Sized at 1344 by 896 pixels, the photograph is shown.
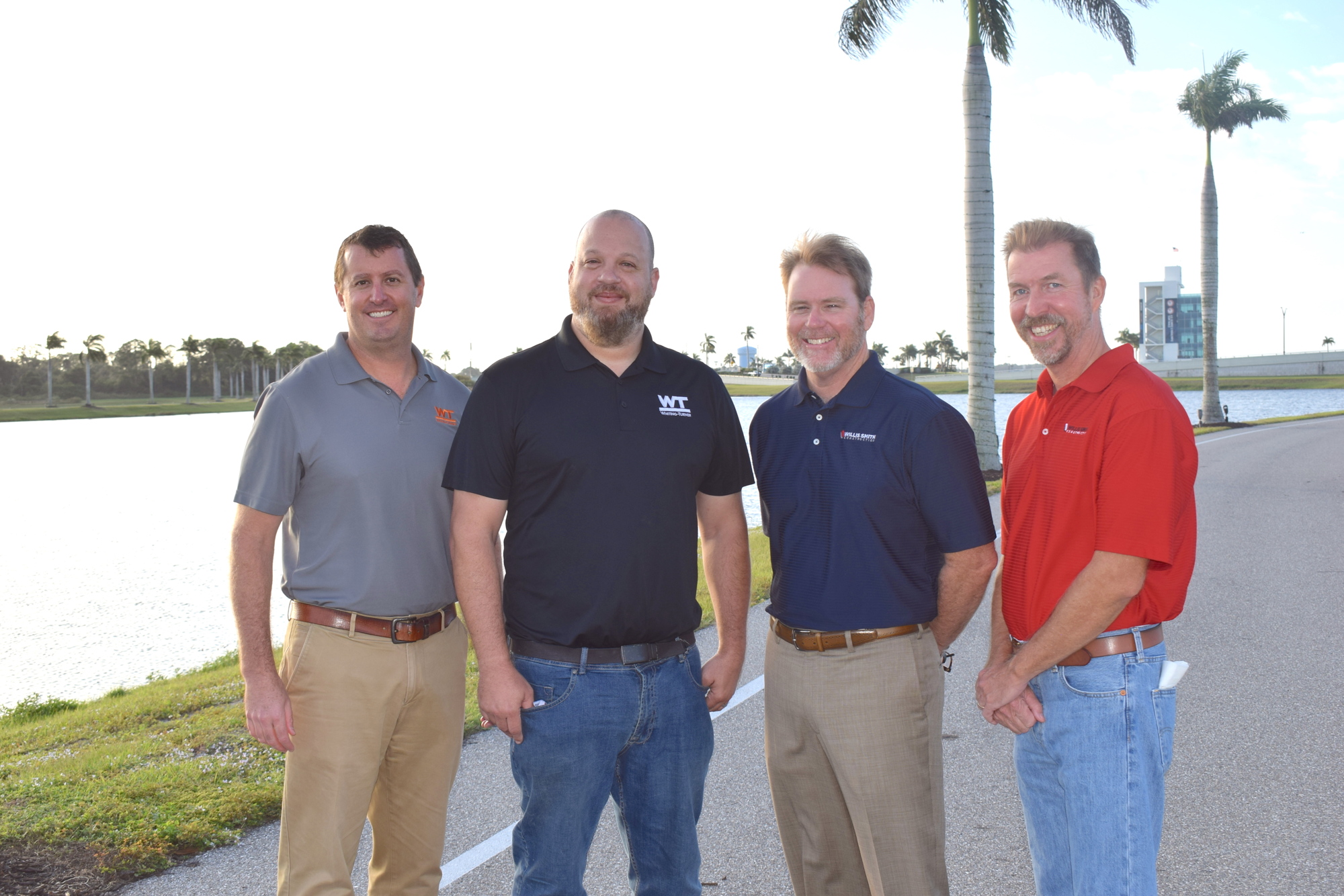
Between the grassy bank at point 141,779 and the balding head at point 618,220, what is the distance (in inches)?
127

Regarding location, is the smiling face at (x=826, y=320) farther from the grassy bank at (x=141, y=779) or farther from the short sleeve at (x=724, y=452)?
the grassy bank at (x=141, y=779)

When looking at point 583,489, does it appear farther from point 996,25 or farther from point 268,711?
point 996,25

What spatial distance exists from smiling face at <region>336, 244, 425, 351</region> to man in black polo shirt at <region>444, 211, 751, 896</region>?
0.66 m

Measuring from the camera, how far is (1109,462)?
274cm

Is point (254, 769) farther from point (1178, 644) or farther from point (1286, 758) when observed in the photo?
point (1178, 644)

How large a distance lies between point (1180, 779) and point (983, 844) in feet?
4.69

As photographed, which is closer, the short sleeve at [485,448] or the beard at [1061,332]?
the beard at [1061,332]

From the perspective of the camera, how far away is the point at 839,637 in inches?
124

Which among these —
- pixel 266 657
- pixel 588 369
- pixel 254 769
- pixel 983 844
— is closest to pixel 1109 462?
pixel 588 369

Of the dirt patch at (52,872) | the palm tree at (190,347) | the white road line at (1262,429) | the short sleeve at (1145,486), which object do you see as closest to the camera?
the short sleeve at (1145,486)

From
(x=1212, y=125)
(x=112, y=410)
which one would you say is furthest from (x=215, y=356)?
(x=1212, y=125)

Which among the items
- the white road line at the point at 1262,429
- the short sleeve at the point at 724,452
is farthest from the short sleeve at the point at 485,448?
the white road line at the point at 1262,429

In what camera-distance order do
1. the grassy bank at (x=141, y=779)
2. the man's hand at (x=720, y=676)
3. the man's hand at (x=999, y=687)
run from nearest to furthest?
the man's hand at (x=999, y=687)
the man's hand at (x=720, y=676)
the grassy bank at (x=141, y=779)

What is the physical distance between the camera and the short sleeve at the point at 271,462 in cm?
332
